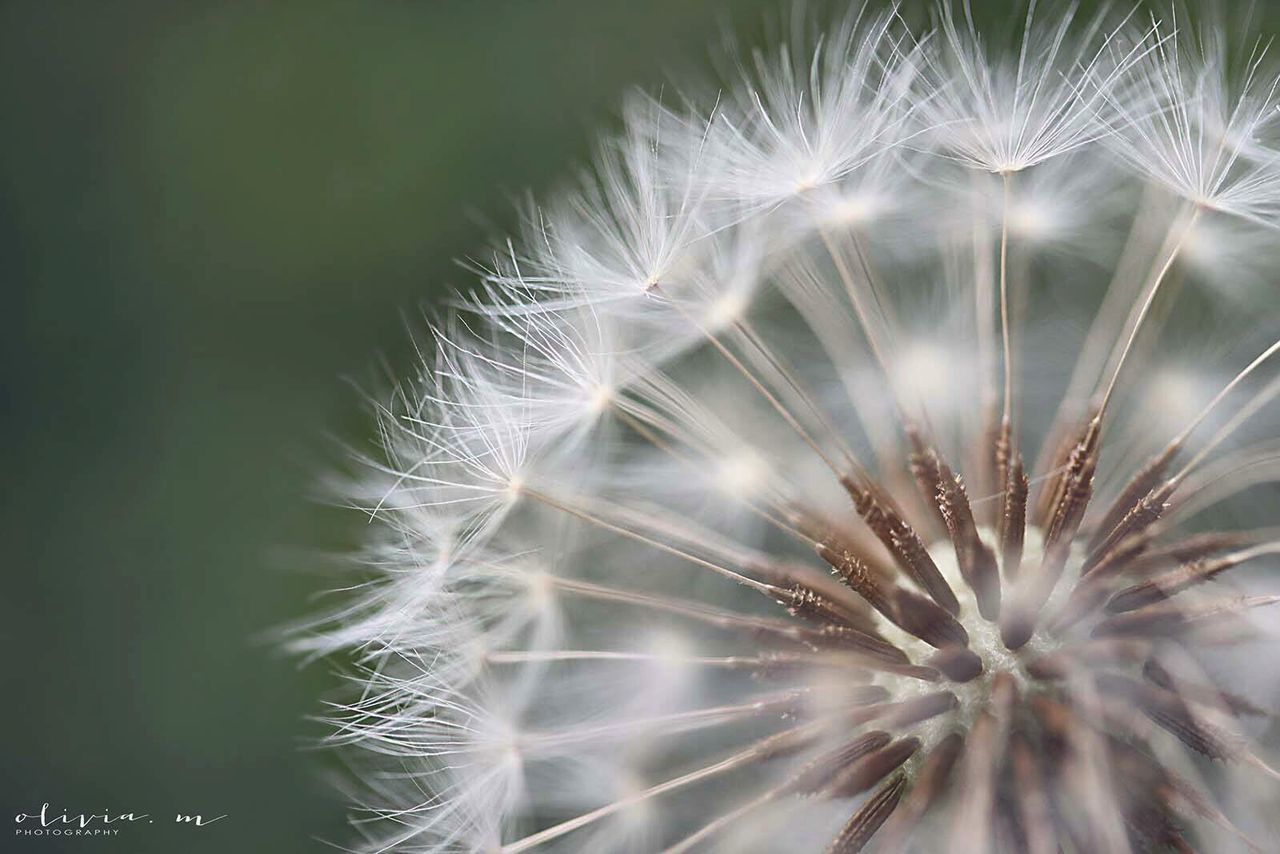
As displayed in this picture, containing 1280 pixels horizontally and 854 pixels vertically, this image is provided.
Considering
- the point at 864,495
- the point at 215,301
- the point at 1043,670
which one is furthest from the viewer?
the point at 215,301

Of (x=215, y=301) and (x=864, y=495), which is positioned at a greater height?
(x=215, y=301)

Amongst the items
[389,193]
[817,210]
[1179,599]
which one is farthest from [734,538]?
[389,193]

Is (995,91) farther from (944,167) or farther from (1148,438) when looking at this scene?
(1148,438)

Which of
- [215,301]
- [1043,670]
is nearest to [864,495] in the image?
[1043,670]

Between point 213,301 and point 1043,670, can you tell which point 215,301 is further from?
point 1043,670

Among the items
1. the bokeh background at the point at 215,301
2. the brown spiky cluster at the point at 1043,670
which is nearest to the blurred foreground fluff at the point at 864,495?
the brown spiky cluster at the point at 1043,670

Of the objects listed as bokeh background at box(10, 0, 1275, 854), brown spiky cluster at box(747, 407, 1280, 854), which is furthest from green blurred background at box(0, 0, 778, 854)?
brown spiky cluster at box(747, 407, 1280, 854)

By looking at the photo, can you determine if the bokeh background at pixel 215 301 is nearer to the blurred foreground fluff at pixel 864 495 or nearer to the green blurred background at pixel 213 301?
the green blurred background at pixel 213 301
